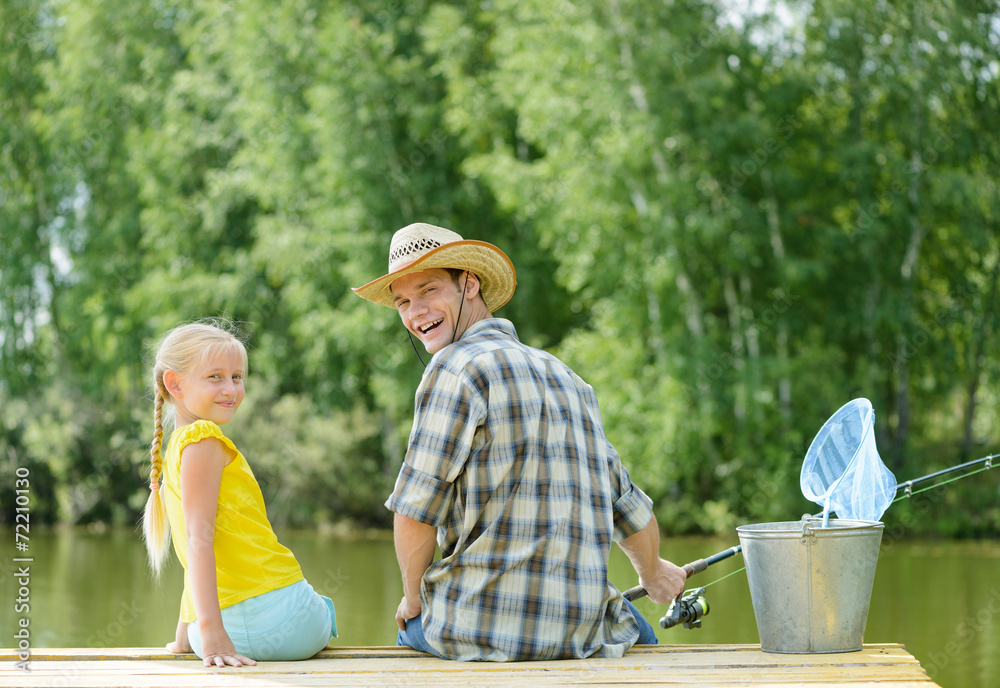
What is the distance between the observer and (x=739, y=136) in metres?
→ 14.2

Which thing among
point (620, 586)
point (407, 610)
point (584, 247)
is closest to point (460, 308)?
point (407, 610)

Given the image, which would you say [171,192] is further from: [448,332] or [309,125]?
[448,332]

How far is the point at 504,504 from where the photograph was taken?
2.56m

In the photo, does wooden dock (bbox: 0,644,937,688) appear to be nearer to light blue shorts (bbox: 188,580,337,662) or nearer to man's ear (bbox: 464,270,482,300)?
light blue shorts (bbox: 188,580,337,662)

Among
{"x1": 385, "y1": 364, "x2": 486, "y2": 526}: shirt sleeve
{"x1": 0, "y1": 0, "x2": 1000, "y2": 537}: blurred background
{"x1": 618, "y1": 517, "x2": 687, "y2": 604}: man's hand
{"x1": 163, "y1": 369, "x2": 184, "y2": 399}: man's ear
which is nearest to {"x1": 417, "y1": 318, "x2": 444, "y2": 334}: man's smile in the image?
{"x1": 385, "y1": 364, "x2": 486, "y2": 526}: shirt sleeve

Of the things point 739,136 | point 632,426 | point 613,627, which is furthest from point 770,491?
point 613,627

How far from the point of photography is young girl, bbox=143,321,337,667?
266 cm

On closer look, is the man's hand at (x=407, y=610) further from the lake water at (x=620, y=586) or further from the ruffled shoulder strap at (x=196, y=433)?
the lake water at (x=620, y=586)

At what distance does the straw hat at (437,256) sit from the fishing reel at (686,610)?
100 cm

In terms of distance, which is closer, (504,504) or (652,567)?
(504,504)

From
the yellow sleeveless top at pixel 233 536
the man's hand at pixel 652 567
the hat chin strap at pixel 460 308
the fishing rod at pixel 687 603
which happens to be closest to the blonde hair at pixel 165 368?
the yellow sleeveless top at pixel 233 536

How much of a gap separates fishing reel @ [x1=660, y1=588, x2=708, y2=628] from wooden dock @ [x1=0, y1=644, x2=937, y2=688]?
10.7 inches

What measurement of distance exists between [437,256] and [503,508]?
2.09ft

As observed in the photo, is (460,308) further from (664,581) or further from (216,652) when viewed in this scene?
(216,652)
